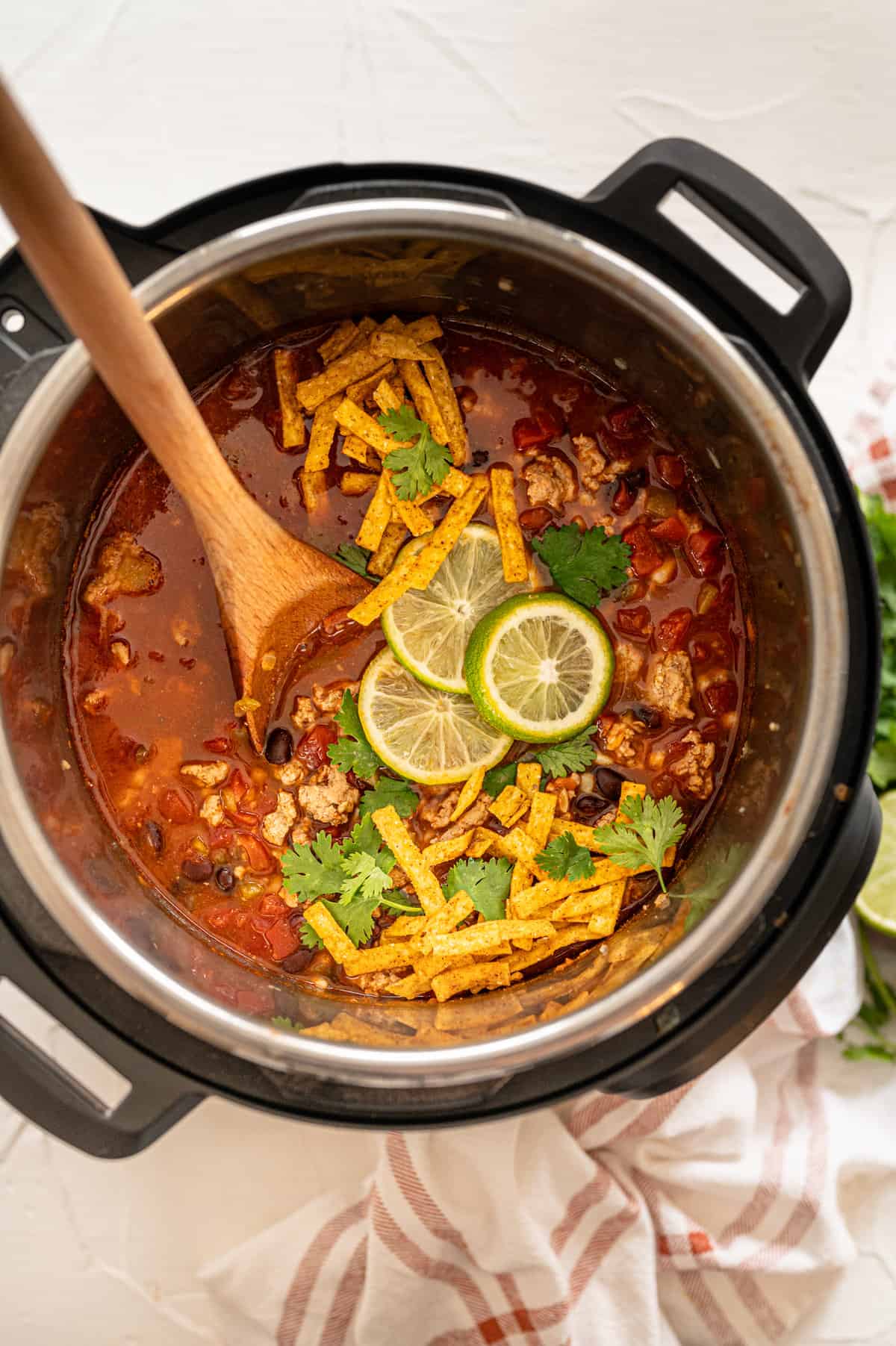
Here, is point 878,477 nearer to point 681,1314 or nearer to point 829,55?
point 829,55

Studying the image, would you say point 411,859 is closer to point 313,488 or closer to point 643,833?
point 643,833

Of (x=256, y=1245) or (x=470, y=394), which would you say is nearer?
(x=470, y=394)

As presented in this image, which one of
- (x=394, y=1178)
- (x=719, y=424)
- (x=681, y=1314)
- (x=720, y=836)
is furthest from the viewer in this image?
(x=681, y=1314)

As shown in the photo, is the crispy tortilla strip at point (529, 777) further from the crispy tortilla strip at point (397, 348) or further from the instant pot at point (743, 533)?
the crispy tortilla strip at point (397, 348)

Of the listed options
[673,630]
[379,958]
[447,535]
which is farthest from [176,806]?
[673,630]

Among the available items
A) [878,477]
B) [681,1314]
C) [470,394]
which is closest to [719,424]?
[470,394]

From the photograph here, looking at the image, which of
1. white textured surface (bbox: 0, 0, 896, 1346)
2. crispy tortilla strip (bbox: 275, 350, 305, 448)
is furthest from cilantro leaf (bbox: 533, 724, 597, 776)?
white textured surface (bbox: 0, 0, 896, 1346)

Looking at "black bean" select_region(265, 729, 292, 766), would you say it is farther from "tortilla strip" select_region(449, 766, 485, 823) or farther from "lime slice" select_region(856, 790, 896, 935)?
"lime slice" select_region(856, 790, 896, 935)
